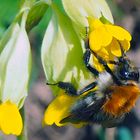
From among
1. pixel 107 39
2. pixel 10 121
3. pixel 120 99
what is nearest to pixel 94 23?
pixel 107 39

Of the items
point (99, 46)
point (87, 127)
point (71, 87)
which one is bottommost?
point (87, 127)

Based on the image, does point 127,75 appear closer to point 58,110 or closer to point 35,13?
point 58,110

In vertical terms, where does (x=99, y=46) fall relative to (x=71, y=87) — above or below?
above

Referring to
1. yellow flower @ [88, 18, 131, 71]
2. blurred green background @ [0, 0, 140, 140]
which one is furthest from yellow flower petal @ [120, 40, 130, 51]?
blurred green background @ [0, 0, 140, 140]

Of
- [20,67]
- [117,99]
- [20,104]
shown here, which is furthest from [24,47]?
[117,99]

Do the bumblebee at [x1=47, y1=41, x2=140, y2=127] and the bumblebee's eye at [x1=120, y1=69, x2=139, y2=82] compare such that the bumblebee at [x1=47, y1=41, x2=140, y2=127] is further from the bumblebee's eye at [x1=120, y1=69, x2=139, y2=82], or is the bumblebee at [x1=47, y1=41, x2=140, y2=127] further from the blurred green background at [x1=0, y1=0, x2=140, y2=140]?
the blurred green background at [x1=0, y1=0, x2=140, y2=140]

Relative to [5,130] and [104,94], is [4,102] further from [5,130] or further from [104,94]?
[104,94]
